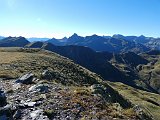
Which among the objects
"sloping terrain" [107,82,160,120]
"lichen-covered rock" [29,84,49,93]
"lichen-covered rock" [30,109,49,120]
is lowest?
"sloping terrain" [107,82,160,120]

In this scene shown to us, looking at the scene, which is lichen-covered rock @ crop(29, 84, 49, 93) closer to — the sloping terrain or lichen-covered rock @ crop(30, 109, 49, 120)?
lichen-covered rock @ crop(30, 109, 49, 120)

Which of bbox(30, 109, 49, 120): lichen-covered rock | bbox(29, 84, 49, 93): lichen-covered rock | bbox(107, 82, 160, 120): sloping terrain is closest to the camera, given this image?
bbox(30, 109, 49, 120): lichen-covered rock

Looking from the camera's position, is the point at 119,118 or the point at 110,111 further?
the point at 110,111

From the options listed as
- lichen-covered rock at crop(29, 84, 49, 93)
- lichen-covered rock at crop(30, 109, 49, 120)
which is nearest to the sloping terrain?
lichen-covered rock at crop(29, 84, 49, 93)

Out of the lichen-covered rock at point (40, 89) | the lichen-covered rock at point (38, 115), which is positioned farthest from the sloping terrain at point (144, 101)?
the lichen-covered rock at point (38, 115)

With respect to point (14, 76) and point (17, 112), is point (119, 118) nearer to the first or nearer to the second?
point (17, 112)

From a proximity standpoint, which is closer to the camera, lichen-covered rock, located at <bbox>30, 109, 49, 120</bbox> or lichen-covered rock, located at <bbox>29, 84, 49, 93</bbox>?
lichen-covered rock, located at <bbox>30, 109, 49, 120</bbox>

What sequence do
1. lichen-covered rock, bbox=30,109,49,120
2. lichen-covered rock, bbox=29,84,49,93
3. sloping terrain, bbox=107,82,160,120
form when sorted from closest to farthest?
lichen-covered rock, bbox=30,109,49,120, lichen-covered rock, bbox=29,84,49,93, sloping terrain, bbox=107,82,160,120

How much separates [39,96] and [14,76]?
15486 mm

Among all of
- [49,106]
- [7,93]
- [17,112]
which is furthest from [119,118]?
[7,93]

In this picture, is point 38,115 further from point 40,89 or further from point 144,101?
point 144,101

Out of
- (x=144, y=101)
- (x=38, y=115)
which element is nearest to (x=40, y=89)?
(x=38, y=115)

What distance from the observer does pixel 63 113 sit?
1861 cm

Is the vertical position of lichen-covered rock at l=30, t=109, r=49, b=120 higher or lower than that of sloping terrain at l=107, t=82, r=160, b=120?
higher
